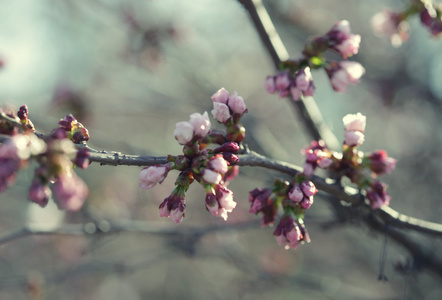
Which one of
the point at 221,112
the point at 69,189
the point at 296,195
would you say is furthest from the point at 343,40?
the point at 69,189

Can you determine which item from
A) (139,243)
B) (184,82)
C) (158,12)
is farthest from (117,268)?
(139,243)

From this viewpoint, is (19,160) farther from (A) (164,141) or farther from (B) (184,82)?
(A) (164,141)

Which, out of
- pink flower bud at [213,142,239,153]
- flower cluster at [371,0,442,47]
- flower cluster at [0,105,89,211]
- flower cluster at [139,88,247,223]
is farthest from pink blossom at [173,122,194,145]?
flower cluster at [371,0,442,47]

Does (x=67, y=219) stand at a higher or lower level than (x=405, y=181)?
lower

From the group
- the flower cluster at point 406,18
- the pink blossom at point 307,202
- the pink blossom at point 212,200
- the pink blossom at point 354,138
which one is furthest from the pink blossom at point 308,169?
the flower cluster at point 406,18

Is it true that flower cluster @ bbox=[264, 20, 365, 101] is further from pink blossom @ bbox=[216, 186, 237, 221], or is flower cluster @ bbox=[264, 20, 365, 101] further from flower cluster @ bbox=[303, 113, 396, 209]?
pink blossom @ bbox=[216, 186, 237, 221]

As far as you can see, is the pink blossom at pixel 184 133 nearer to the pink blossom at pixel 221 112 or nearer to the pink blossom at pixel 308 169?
the pink blossom at pixel 221 112

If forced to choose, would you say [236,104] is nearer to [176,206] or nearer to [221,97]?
[221,97]
